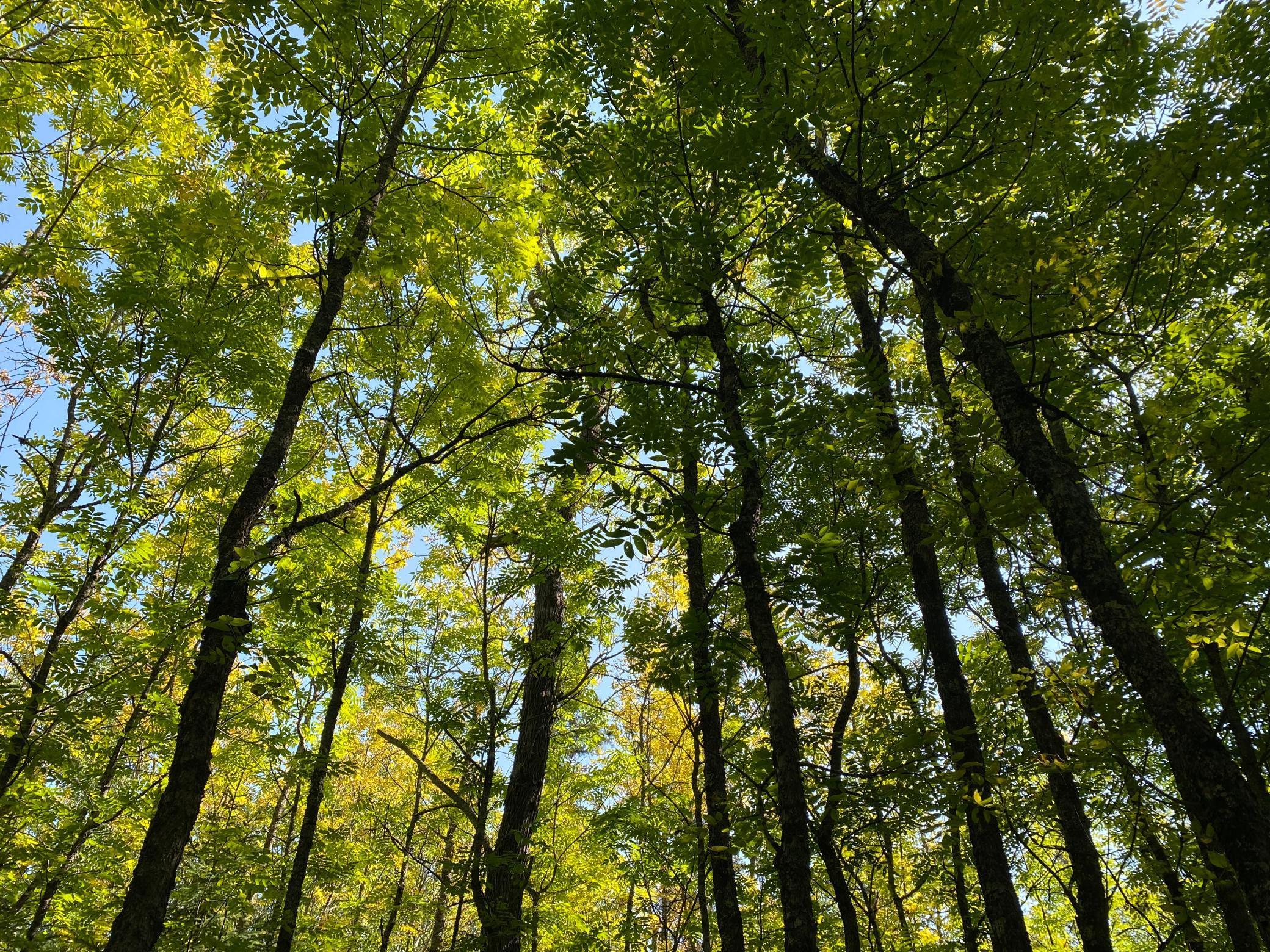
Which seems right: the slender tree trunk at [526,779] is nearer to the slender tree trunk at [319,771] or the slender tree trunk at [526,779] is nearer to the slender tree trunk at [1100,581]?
the slender tree trunk at [319,771]

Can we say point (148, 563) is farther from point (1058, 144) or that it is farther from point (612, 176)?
point (1058, 144)

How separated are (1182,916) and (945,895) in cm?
792

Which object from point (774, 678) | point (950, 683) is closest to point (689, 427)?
point (774, 678)

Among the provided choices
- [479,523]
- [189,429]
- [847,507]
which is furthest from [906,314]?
[189,429]

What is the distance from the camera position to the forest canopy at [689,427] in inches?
134

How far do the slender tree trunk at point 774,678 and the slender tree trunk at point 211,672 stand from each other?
9.84 feet

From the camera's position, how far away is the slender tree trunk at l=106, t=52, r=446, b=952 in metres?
→ 3.92

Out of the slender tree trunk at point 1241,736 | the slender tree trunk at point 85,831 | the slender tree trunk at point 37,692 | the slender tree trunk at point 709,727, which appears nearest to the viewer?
the slender tree trunk at point 1241,736

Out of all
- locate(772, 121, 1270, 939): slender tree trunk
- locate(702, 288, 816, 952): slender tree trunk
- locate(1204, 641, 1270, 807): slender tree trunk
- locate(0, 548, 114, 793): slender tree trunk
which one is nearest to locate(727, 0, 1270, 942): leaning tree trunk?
locate(772, 121, 1270, 939): slender tree trunk

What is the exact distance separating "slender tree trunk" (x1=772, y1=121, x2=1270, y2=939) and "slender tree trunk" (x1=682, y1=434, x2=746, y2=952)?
167 cm

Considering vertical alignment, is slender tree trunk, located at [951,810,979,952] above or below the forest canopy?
below

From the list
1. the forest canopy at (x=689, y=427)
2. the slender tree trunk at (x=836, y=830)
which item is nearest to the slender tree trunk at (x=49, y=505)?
the forest canopy at (x=689, y=427)

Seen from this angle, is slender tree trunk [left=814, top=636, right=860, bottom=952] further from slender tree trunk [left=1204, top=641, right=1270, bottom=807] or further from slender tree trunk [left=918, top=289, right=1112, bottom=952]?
slender tree trunk [left=1204, top=641, right=1270, bottom=807]

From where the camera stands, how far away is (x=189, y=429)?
10344 millimetres
